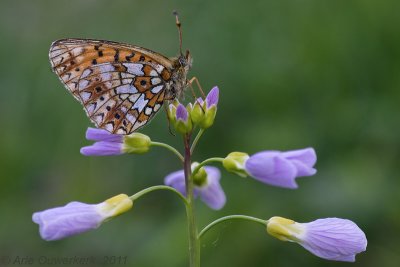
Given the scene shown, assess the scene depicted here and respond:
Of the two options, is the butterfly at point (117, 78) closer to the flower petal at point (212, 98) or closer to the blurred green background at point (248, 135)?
the flower petal at point (212, 98)

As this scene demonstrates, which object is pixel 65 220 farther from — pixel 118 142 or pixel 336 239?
pixel 336 239

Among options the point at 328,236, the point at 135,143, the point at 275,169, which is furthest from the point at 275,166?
the point at 135,143

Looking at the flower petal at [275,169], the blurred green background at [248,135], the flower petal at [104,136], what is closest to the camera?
the flower petal at [275,169]

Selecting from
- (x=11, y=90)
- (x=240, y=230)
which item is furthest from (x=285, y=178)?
(x=11, y=90)

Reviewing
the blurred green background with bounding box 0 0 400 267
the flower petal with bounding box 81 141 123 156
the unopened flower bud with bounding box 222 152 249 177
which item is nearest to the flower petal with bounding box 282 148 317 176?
the unopened flower bud with bounding box 222 152 249 177

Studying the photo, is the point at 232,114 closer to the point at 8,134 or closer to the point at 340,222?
the point at 8,134

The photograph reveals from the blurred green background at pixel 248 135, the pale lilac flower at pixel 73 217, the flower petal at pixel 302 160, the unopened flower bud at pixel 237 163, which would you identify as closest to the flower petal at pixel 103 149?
the pale lilac flower at pixel 73 217
